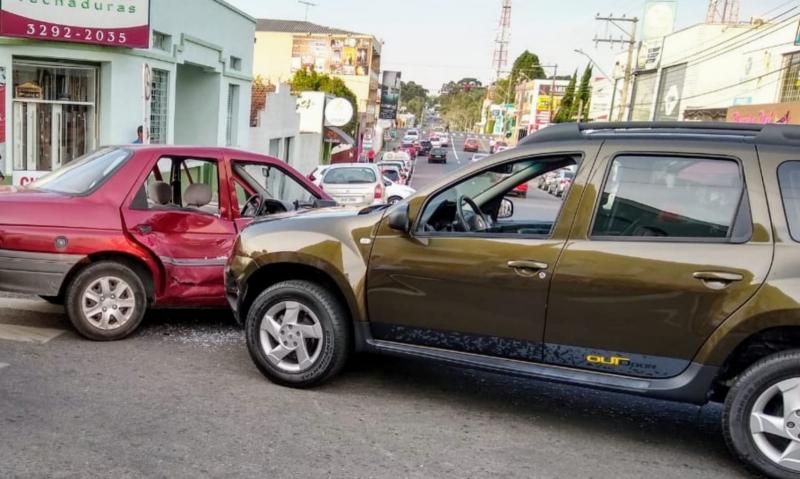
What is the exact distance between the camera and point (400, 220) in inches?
173

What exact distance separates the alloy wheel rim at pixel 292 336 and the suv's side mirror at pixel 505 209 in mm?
1703

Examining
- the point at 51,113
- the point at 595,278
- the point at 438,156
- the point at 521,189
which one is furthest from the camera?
the point at 438,156

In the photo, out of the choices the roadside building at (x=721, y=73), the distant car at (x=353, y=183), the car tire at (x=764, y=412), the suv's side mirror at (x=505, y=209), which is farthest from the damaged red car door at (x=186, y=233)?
the roadside building at (x=721, y=73)

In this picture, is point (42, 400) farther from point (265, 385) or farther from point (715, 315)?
point (715, 315)

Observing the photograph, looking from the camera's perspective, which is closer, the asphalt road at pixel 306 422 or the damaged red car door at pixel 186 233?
the asphalt road at pixel 306 422

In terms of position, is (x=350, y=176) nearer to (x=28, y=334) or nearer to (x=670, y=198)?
(x=28, y=334)

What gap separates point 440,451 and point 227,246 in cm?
292

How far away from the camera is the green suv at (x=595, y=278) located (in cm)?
377

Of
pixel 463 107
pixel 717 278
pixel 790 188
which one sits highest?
pixel 463 107

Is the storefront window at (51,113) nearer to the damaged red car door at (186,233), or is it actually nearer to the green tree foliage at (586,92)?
the damaged red car door at (186,233)

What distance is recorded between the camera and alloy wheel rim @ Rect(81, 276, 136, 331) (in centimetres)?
545

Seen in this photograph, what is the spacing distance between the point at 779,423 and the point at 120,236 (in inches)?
187

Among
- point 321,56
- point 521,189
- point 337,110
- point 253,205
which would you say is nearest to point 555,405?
point 521,189

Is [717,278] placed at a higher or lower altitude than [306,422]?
higher
